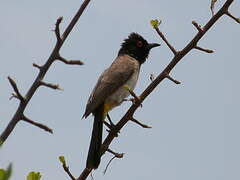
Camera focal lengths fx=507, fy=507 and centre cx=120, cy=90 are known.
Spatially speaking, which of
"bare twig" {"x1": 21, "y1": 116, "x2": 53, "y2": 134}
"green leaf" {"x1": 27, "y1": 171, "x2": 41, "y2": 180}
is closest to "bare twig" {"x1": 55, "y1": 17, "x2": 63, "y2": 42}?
"bare twig" {"x1": 21, "y1": 116, "x2": 53, "y2": 134}

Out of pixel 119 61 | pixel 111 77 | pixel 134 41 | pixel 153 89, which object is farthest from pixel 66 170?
pixel 134 41

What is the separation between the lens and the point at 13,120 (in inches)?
48.8

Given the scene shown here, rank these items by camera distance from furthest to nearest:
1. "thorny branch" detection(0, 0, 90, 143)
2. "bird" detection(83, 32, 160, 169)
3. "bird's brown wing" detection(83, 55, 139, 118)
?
1. "bird's brown wing" detection(83, 55, 139, 118)
2. "bird" detection(83, 32, 160, 169)
3. "thorny branch" detection(0, 0, 90, 143)

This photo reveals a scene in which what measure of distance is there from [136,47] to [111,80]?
1.43 meters

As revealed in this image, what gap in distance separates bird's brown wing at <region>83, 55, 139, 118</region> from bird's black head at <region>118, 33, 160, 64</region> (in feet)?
0.87

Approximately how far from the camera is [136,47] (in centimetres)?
793

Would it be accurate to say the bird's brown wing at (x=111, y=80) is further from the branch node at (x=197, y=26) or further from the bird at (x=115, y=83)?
the branch node at (x=197, y=26)

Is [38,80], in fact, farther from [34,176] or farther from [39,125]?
[34,176]

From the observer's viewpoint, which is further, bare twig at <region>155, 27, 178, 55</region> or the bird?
the bird

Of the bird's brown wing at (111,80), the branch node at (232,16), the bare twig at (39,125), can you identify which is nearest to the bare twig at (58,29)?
the bare twig at (39,125)

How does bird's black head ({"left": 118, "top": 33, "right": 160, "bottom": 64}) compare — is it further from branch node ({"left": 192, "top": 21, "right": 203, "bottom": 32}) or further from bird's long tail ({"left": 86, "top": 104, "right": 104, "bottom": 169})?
branch node ({"left": 192, "top": 21, "right": 203, "bottom": 32})

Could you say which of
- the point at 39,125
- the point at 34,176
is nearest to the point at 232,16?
the point at 34,176

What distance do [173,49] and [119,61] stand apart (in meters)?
4.36

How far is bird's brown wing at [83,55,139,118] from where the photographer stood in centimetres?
613
